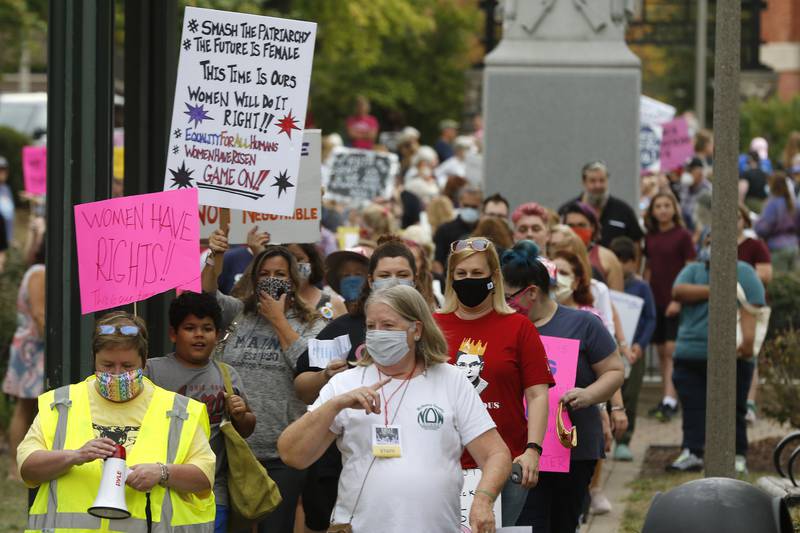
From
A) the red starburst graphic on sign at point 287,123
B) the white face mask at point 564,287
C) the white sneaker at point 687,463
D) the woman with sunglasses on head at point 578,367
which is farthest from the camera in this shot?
the white sneaker at point 687,463

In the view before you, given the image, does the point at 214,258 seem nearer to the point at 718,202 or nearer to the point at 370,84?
the point at 718,202

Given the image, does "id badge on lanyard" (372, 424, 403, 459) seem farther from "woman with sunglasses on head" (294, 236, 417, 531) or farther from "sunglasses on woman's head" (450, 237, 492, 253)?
"woman with sunglasses on head" (294, 236, 417, 531)

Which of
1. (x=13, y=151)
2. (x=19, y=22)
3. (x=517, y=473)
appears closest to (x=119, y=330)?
(x=517, y=473)

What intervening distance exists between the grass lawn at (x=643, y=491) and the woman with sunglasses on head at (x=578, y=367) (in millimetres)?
1672

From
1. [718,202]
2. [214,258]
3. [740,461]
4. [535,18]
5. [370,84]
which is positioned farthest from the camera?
[370,84]

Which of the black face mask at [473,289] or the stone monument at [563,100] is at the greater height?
the stone monument at [563,100]

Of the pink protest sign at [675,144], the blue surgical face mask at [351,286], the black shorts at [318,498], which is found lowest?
the black shorts at [318,498]

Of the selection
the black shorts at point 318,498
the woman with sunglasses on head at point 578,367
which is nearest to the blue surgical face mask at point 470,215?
the woman with sunglasses on head at point 578,367

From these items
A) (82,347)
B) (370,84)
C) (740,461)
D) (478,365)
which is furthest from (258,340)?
(370,84)

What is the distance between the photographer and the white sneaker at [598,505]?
1098 centimetres

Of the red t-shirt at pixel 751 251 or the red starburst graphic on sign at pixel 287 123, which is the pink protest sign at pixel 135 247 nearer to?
the red starburst graphic on sign at pixel 287 123

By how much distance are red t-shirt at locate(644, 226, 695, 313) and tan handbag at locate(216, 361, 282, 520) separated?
8009 millimetres

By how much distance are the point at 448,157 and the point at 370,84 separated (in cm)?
1368

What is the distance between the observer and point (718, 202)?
6.94m
